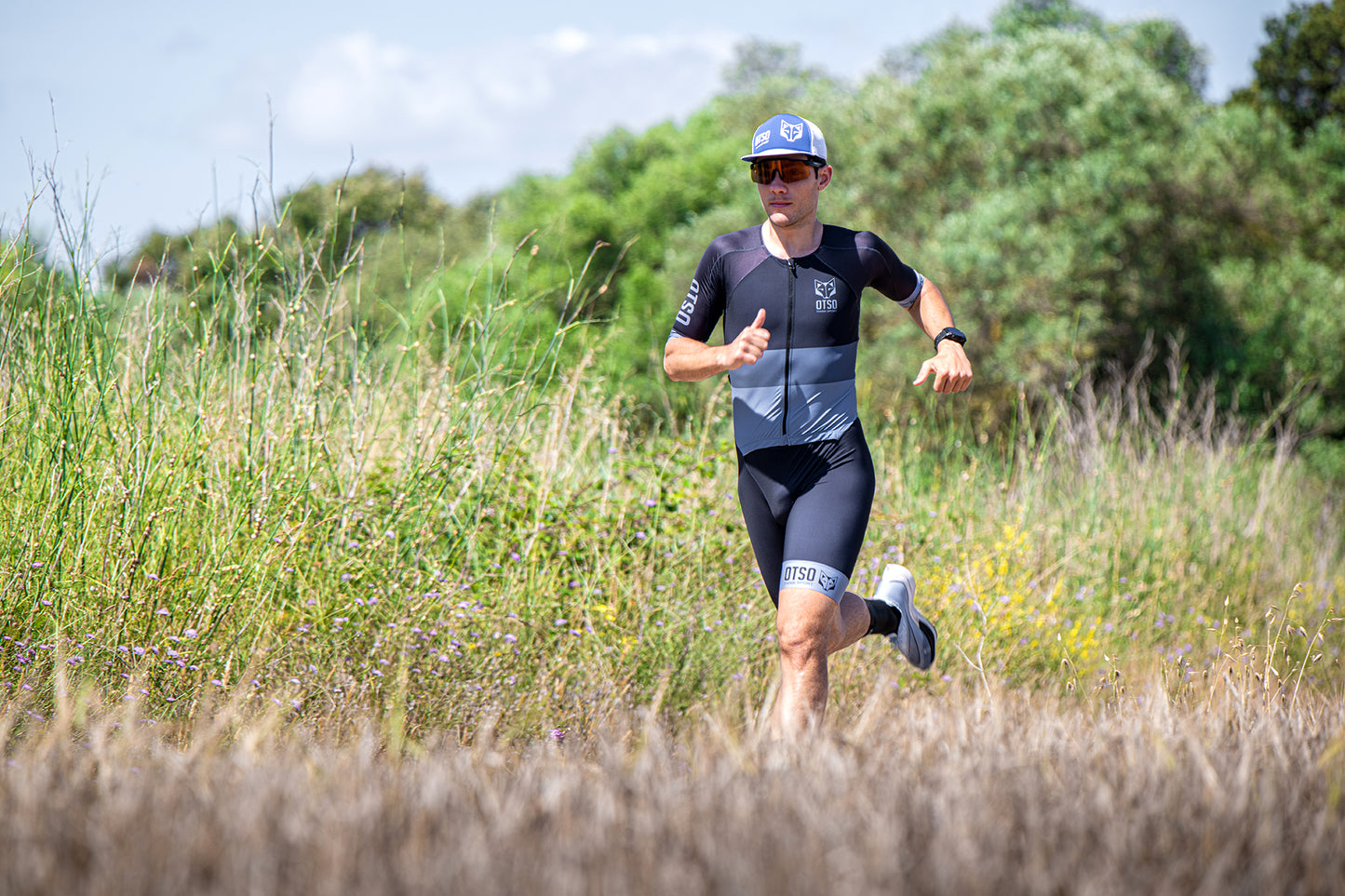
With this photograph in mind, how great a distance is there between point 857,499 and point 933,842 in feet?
6.14

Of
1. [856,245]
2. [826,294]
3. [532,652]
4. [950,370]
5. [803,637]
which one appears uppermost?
[856,245]

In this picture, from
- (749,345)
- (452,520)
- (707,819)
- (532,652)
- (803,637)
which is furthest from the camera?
(452,520)

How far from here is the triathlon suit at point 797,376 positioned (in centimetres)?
382

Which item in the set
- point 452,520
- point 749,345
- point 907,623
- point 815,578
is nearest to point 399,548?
point 452,520

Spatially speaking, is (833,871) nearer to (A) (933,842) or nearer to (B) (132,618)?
(A) (933,842)

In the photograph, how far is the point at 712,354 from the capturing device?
11.7 ft

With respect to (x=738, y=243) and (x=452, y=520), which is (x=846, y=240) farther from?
→ (x=452, y=520)

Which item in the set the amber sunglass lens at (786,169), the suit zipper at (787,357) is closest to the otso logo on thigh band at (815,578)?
the suit zipper at (787,357)

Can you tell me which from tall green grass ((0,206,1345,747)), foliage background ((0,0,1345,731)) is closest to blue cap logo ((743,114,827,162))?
foliage background ((0,0,1345,731))

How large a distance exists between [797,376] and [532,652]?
60.8 inches

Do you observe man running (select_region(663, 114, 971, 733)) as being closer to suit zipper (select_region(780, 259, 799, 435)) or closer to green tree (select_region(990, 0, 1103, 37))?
suit zipper (select_region(780, 259, 799, 435))

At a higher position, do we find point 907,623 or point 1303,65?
point 1303,65

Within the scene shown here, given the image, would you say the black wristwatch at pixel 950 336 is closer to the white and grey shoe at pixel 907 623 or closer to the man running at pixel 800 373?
the man running at pixel 800 373

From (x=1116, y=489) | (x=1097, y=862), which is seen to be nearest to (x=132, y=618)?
(x=1097, y=862)
